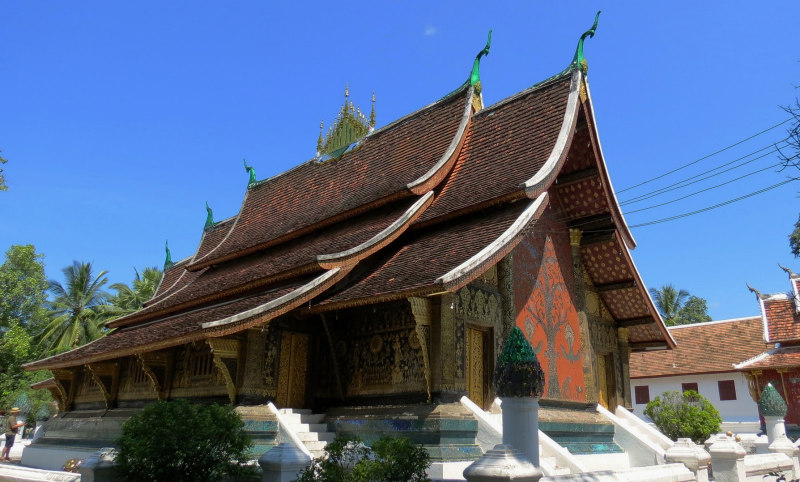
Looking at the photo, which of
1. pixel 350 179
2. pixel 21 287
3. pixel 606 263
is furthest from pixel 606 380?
pixel 21 287

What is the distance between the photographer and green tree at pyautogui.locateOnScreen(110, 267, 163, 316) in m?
33.5

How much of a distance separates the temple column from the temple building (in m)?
0.03

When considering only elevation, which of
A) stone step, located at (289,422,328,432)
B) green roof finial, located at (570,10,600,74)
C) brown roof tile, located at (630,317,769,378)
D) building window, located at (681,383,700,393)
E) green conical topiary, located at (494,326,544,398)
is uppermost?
green roof finial, located at (570,10,600,74)

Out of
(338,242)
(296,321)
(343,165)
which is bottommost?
(296,321)

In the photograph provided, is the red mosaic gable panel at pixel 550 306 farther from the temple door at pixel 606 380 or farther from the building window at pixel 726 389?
the building window at pixel 726 389

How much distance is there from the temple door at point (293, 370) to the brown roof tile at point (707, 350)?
17141 millimetres

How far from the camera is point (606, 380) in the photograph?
12898 mm

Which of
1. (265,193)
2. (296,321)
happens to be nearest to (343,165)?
(265,193)

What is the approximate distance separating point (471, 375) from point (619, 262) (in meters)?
4.72

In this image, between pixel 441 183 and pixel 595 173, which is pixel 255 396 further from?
pixel 595 173

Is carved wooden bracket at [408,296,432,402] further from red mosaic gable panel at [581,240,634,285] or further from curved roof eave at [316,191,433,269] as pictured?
red mosaic gable panel at [581,240,634,285]

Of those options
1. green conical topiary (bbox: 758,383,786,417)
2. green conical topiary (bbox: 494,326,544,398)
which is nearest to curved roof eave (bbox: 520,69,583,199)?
green conical topiary (bbox: 494,326,544,398)

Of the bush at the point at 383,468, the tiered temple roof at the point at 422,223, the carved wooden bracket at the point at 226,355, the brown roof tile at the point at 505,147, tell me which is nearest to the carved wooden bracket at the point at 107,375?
the tiered temple roof at the point at 422,223

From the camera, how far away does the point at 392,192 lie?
10312mm
